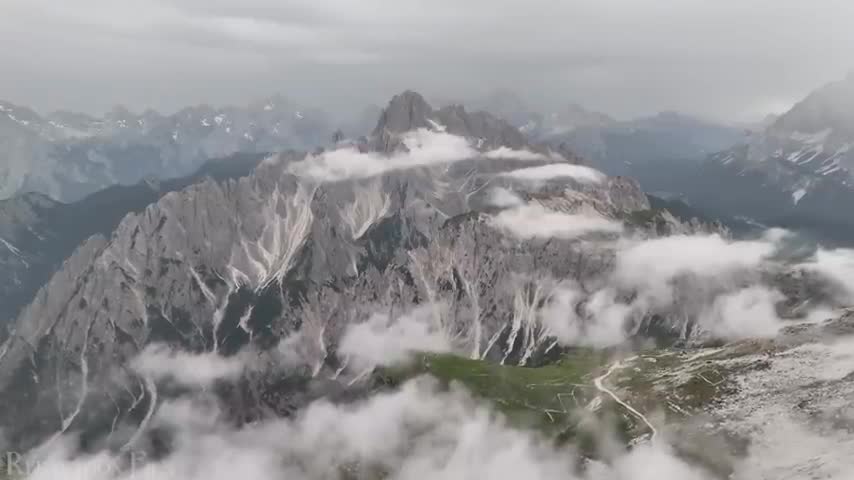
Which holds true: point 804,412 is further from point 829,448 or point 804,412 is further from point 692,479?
point 692,479

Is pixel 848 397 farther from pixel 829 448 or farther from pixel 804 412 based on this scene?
pixel 829 448

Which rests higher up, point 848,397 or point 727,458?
point 848,397

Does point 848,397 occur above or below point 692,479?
above

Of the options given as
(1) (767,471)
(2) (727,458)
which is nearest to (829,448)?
(1) (767,471)

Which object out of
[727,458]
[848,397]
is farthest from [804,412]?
[727,458]

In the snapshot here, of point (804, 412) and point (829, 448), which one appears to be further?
point (804, 412)

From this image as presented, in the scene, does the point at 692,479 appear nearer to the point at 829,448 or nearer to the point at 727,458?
the point at 727,458

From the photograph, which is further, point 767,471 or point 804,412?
point 804,412
